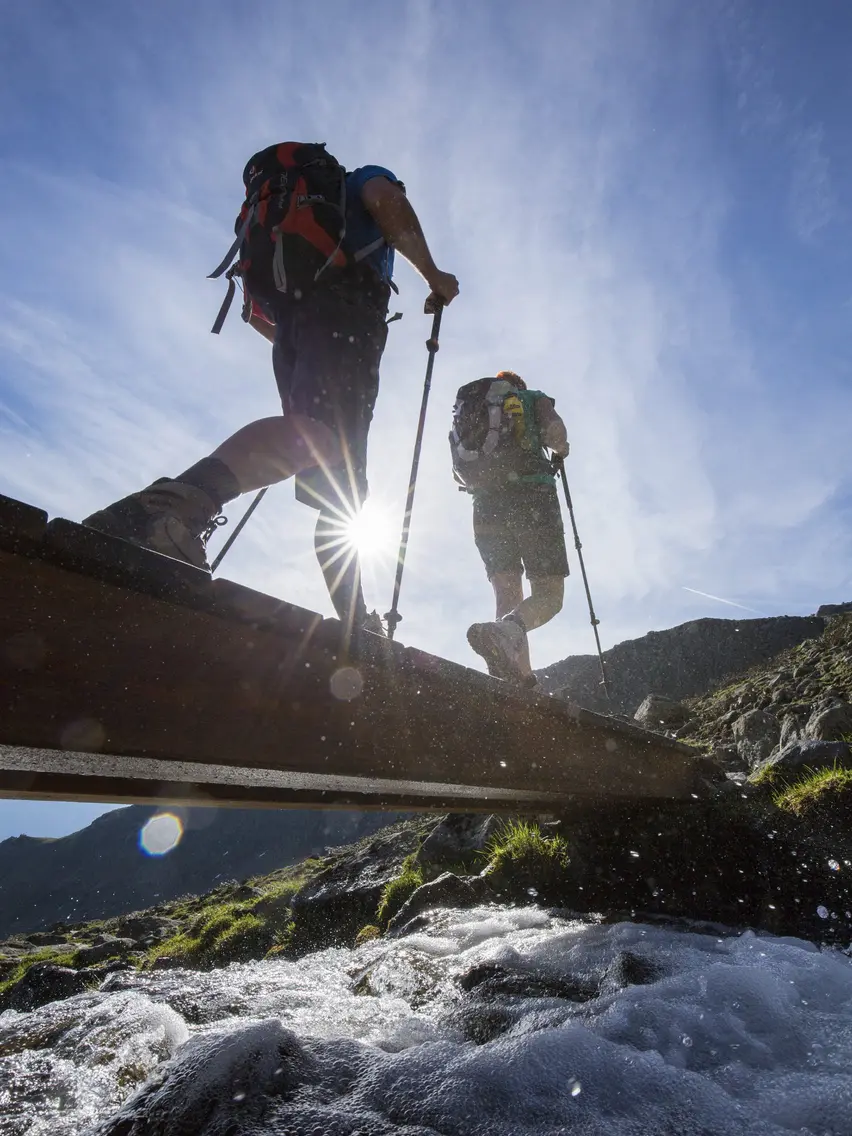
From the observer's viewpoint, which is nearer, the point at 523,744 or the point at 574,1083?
the point at 574,1083

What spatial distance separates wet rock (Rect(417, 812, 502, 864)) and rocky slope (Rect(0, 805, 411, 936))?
60388 mm

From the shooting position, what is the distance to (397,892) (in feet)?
19.3

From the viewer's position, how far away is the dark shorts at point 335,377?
2.94m

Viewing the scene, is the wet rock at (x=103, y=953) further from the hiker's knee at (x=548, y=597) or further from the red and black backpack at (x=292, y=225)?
the red and black backpack at (x=292, y=225)

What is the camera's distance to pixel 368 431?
3.25 metres

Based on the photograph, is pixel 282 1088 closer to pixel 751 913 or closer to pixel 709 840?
pixel 751 913

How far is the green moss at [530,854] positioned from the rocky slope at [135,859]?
62.5 m

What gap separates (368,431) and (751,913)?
367cm

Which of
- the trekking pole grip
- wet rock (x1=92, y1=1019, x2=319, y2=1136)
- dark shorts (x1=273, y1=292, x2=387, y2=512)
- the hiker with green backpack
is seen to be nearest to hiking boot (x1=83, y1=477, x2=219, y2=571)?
dark shorts (x1=273, y1=292, x2=387, y2=512)

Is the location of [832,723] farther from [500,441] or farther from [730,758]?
[500,441]

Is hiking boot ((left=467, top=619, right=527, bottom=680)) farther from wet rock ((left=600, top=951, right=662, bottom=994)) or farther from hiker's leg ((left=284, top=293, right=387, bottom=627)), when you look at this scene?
wet rock ((left=600, top=951, right=662, bottom=994))

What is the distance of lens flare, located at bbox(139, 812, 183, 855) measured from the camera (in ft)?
382

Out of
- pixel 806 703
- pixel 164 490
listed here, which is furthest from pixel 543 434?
pixel 806 703

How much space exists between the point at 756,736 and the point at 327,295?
8130mm
